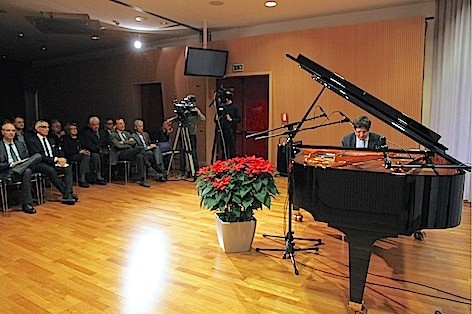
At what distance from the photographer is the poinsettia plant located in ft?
10.7

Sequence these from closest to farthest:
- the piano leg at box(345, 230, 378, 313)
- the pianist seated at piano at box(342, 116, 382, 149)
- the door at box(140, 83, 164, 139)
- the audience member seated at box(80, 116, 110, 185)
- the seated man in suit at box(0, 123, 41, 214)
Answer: the piano leg at box(345, 230, 378, 313), the pianist seated at piano at box(342, 116, 382, 149), the seated man in suit at box(0, 123, 41, 214), the audience member seated at box(80, 116, 110, 185), the door at box(140, 83, 164, 139)

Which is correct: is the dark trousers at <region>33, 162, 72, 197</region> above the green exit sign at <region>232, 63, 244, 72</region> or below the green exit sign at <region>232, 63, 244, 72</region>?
below

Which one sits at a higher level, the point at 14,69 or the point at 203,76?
the point at 14,69

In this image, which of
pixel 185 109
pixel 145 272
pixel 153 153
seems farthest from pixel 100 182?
pixel 145 272

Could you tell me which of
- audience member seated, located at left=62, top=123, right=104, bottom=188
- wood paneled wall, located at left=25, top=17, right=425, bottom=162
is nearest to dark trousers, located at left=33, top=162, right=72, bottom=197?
audience member seated, located at left=62, top=123, right=104, bottom=188

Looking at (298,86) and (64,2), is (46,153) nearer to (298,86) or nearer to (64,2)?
(64,2)

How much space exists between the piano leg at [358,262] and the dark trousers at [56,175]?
4332mm

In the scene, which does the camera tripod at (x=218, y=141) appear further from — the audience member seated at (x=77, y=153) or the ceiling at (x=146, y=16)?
the audience member seated at (x=77, y=153)

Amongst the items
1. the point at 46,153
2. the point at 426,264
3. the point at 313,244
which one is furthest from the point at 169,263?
the point at 46,153

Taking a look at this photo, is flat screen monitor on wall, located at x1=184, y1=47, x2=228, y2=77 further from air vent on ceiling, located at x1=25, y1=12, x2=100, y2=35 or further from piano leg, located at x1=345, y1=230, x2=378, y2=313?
piano leg, located at x1=345, y1=230, x2=378, y2=313

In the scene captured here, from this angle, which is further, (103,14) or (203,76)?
(203,76)

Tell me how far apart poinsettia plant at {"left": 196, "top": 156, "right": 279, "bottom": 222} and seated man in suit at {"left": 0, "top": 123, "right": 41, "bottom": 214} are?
279cm

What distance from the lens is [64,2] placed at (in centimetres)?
593

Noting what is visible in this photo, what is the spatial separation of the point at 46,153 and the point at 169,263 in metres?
3.27
